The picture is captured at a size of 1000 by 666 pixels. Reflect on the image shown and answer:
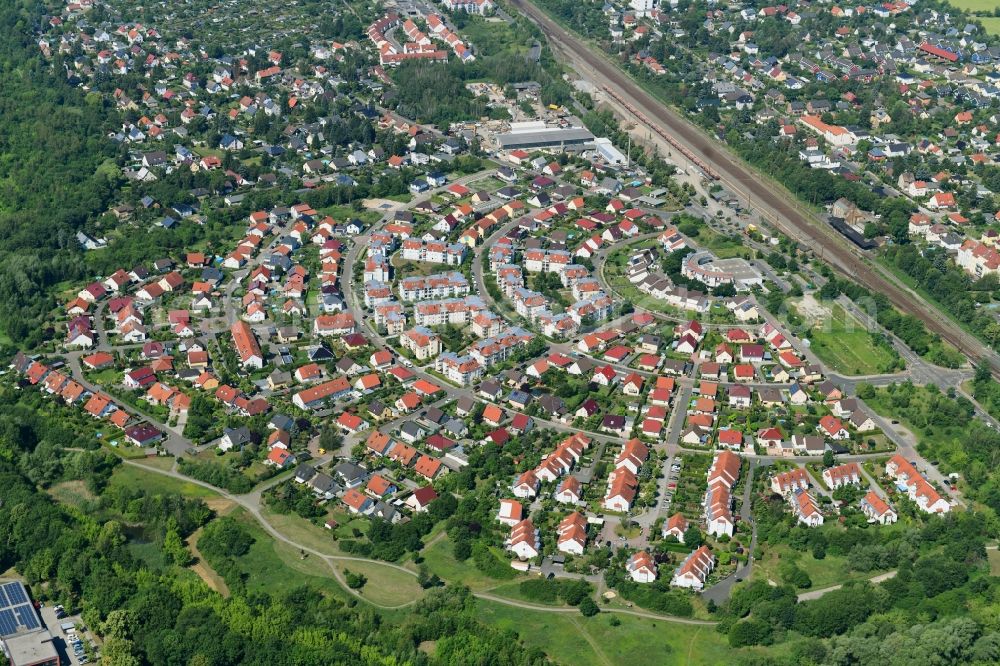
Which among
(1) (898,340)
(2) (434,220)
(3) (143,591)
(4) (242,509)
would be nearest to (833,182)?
(1) (898,340)

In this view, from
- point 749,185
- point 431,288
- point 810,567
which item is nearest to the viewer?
point 810,567

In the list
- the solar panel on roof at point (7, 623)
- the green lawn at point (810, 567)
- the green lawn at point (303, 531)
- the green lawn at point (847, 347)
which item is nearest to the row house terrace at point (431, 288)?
the green lawn at point (847, 347)

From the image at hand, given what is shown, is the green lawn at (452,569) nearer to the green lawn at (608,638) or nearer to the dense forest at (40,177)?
the green lawn at (608,638)

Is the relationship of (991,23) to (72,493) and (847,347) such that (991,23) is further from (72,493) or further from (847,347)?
(72,493)

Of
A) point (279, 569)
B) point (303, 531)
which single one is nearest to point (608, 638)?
point (279, 569)

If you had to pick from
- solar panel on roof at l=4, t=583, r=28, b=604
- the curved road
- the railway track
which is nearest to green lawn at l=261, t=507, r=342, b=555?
the curved road

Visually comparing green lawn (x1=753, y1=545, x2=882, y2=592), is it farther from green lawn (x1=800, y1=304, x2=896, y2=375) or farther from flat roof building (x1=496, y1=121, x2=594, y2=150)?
flat roof building (x1=496, y1=121, x2=594, y2=150)

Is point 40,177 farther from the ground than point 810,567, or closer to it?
farther from the ground
